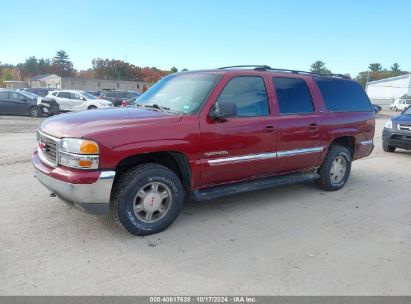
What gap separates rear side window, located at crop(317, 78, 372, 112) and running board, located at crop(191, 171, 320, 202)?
3.96 ft

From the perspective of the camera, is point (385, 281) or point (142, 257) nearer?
point (385, 281)

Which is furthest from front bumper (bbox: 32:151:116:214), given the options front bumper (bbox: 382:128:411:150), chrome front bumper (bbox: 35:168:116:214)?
front bumper (bbox: 382:128:411:150)

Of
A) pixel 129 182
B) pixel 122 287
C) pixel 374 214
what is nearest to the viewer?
pixel 122 287

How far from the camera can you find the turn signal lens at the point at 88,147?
3.67 meters

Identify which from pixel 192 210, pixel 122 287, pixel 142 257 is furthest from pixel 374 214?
pixel 122 287

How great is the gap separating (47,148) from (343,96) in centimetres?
482

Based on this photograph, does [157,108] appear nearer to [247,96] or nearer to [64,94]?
[247,96]

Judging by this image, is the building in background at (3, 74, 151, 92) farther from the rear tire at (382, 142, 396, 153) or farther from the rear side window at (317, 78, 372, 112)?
the rear side window at (317, 78, 372, 112)

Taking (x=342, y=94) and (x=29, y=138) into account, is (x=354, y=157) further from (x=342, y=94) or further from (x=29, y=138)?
(x=29, y=138)

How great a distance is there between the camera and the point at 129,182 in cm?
398

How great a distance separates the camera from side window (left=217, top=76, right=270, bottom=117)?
4746 mm

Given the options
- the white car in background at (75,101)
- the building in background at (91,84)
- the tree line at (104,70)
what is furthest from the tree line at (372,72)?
the white car in background at (75,101)

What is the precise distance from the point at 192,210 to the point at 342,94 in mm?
3383

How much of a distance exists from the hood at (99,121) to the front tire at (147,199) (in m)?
0.51
